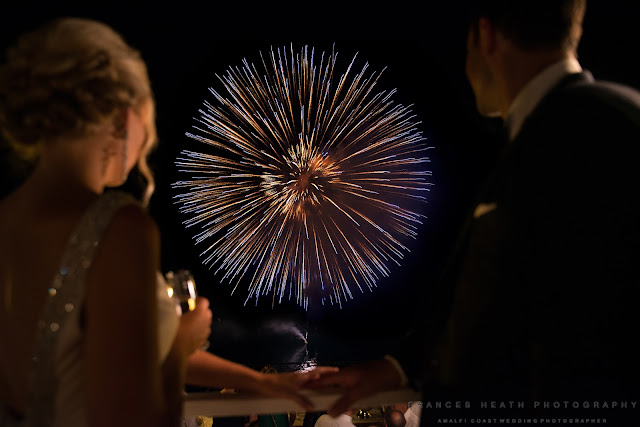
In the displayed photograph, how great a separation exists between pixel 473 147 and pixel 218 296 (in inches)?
139

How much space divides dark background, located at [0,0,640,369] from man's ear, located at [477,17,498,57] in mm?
1027

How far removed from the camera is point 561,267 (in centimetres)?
102

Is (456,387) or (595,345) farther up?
(595,345)

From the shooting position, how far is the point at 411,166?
8.48 metres

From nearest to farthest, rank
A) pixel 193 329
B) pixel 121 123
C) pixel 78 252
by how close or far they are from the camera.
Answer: pixel 78 252
pixel 121 123
pixel 193 329

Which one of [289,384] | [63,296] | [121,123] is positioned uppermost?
[121,123]

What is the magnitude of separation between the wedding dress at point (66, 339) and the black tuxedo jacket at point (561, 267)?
559mm

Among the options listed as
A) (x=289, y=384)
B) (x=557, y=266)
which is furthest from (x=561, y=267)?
(x=289, y=384)

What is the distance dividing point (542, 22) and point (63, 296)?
3.47ft

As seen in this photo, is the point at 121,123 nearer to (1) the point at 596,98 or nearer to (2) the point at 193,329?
(2) the point at 193,329

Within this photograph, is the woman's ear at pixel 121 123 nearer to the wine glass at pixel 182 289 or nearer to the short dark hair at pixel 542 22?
the wine glass at pixel 182 289

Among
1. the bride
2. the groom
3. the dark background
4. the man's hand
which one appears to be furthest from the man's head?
the dark background

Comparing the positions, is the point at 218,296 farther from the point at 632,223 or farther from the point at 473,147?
the point at 632,223

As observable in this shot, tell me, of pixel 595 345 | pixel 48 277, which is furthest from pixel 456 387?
pixel 48 277
